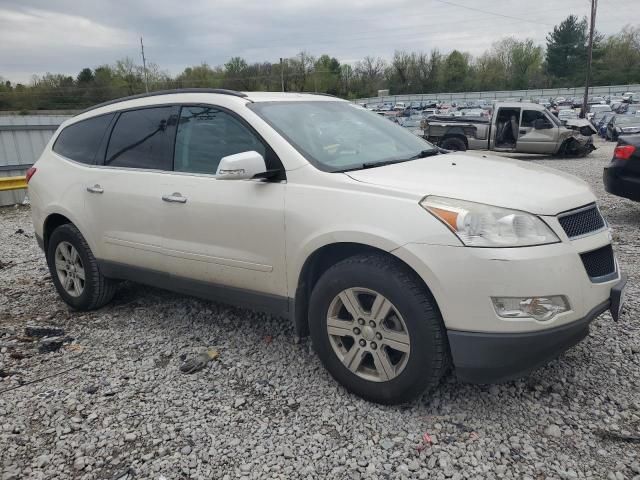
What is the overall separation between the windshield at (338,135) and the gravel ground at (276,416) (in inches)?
54.5

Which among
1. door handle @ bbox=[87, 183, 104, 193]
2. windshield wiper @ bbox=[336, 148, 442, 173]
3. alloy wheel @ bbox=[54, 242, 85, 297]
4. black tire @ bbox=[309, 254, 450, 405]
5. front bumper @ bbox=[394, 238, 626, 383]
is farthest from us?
alloy wheel @ bbox=[54, 242, 85, 297]

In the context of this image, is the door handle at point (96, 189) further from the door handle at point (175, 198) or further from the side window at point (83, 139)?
the door handle at point (175, 198)

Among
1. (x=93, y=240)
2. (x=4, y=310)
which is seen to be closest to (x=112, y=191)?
(x=93, y=240)

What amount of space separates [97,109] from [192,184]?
5.46 feet

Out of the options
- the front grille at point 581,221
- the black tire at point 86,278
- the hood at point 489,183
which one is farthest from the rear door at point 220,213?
the front grille at point 581,221

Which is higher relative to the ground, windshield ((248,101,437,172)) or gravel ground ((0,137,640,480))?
windshield ((248,101,437,172))

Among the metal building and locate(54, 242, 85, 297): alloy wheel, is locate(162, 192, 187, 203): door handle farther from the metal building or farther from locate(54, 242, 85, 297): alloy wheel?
the metal building

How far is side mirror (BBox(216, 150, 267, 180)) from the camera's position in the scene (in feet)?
9.40

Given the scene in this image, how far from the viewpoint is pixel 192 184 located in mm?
3410

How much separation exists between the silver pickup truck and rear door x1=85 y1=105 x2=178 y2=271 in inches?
556

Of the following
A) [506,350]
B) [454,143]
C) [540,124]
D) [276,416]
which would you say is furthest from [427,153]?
[540,124]

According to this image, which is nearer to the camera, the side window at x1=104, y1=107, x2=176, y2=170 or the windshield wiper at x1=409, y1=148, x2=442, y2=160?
the windshield wiper at x1=409, y1=148, x2=442, y2=160

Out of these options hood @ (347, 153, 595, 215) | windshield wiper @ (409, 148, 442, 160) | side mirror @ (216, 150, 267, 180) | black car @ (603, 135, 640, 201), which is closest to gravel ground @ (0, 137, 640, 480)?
hood @ (347, 153, 595, 215)

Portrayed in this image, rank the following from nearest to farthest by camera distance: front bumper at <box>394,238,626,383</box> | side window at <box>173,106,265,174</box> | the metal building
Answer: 1. front bumper at <box>394,238,626,383</box>
2. side window at <box>173,106,265,174</box>
3. the metal building
